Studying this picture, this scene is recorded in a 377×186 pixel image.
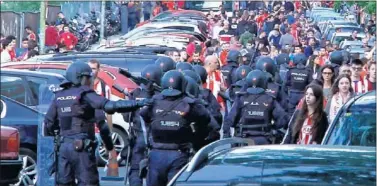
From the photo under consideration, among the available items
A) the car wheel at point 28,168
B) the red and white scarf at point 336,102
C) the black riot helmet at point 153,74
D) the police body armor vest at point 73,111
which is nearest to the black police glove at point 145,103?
the police body armor vest at point 73,111

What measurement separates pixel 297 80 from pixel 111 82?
2773 millimetres

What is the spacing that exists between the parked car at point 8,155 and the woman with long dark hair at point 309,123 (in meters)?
2.67

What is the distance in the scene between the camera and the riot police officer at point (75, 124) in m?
12.5

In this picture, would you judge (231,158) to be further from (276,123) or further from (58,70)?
(58,70)

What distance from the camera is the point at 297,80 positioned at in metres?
19.9

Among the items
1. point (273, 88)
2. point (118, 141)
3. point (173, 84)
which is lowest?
point (118, 141)

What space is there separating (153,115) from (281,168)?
19.4 ft

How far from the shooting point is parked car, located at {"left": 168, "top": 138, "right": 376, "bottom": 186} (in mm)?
5934

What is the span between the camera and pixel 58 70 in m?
19.3

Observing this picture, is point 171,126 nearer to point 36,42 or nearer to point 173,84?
point 173,84

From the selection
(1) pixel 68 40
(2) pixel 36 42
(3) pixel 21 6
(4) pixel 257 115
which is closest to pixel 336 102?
(4) pixel 257 115

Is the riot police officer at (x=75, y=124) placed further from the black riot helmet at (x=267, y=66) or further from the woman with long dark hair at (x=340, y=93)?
the black riot helmet at (x=267, y=66)

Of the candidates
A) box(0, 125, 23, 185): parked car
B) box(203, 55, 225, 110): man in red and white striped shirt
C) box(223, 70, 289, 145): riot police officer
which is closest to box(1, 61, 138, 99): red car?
box(203, 55, 225, 110): man in red and white striped shirt

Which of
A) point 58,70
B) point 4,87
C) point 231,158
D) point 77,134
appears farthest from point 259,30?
point 231,158
